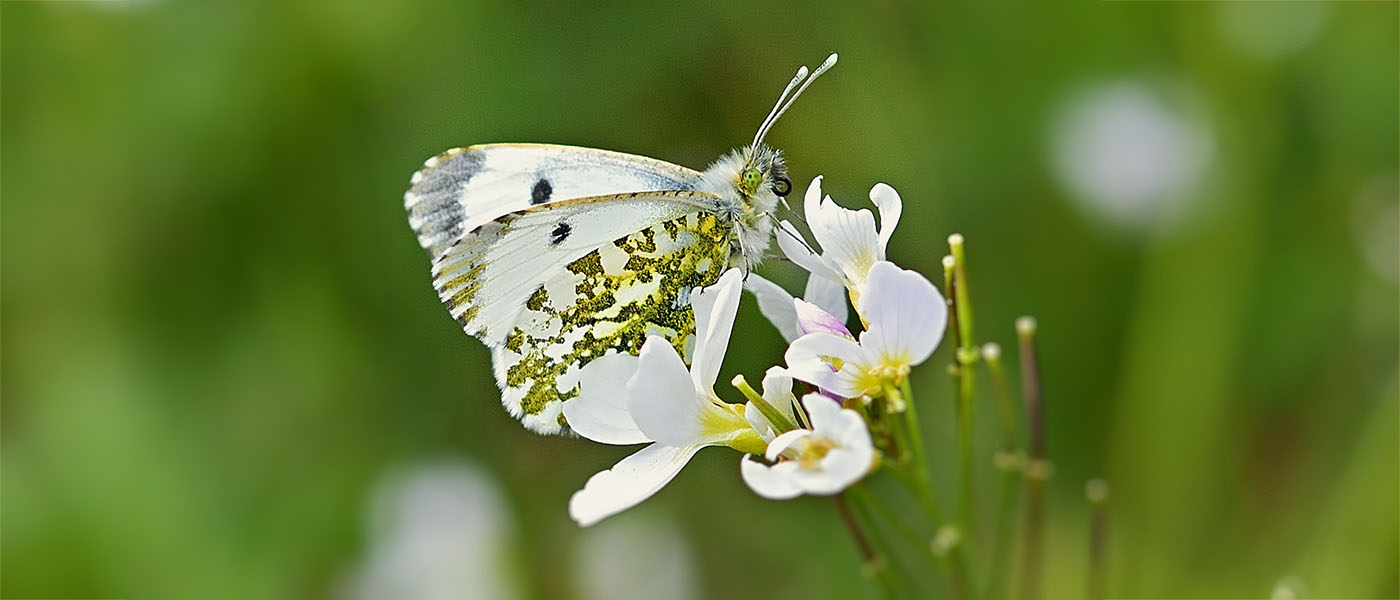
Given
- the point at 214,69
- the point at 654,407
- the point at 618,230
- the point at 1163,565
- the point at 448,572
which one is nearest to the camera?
the point at 654,407

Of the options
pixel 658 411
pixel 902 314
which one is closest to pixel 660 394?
pixel 658 411

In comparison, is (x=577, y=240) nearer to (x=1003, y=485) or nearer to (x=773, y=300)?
(x=773, y=300)

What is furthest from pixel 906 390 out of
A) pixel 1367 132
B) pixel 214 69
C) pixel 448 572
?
pixel 214 69

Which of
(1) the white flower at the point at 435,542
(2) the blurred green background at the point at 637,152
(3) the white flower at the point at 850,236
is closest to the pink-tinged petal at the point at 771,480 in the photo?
(3) the white flower at the point at 850,236

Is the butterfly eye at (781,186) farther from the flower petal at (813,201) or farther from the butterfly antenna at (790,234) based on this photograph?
the flower petal at (813,201)

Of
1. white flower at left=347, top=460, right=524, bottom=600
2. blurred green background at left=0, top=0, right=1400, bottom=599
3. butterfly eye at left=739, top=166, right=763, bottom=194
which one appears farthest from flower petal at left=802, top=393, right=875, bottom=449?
white flower at left=347, top=460, right=524, bottom=600

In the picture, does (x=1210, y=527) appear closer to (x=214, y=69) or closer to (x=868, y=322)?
(x=868, y=322)

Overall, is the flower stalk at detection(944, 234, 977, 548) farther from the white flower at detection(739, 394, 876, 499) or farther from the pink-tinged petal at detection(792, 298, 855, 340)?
the white flower at detection(739, 394, 876, 499)
